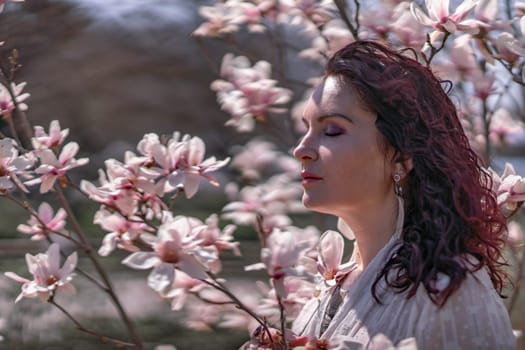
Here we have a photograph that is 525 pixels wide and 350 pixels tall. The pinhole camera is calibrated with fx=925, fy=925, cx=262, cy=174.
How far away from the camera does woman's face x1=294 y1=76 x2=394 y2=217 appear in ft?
3.94

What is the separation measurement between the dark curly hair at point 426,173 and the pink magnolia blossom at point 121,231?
378mm

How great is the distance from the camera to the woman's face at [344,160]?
3.94 ft

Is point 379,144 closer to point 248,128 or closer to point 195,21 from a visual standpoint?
point 248,128

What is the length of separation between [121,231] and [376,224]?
406mm

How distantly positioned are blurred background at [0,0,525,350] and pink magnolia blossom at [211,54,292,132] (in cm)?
20

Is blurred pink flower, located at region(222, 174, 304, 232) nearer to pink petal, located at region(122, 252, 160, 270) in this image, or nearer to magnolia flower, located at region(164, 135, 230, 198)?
magnolia flower, located at region(164, 135, 230, 198)

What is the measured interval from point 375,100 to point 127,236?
0.43 meters

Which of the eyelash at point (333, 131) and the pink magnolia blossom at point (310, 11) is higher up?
the eyelash at point (333, 131)

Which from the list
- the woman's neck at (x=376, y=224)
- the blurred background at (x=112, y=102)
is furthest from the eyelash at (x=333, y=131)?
the blurred background at (x=112, y=102)

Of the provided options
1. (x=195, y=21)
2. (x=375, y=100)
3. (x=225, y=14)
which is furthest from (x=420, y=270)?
(x=195, y=21)

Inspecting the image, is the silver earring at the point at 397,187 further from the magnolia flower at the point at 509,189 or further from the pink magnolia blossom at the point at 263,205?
the pink magnolia blossom at the point at 263,205

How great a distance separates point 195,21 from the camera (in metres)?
4.27

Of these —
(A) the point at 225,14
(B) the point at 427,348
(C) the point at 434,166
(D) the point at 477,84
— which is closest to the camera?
(B) the point at 427,348

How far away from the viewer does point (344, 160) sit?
1.20m
